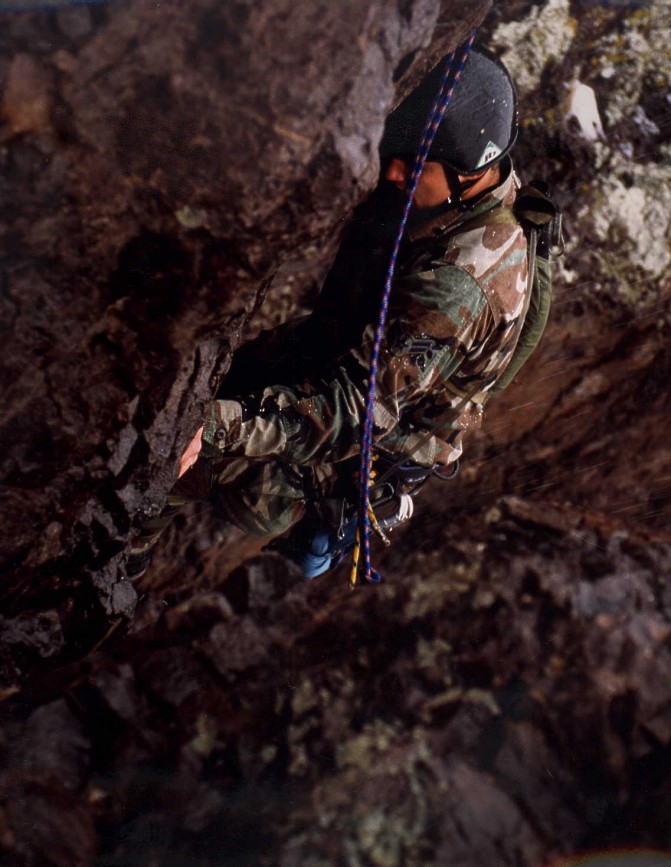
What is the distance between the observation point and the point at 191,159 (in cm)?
125

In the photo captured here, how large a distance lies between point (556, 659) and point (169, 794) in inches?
82.8

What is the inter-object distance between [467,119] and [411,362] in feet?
2.69

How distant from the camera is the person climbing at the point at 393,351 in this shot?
75.2 inches

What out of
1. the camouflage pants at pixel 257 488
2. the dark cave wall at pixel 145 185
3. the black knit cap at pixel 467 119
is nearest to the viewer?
the dark cave wall at pixel 145 185

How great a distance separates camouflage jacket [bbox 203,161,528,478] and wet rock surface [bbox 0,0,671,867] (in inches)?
12.3

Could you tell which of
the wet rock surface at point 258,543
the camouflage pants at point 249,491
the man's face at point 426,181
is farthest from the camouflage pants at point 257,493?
the man's face at point 426,181

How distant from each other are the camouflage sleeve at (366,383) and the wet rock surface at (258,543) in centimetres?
27

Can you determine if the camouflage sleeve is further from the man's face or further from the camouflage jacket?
the man's face

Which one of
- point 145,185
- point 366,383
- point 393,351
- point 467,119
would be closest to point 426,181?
point 467,119

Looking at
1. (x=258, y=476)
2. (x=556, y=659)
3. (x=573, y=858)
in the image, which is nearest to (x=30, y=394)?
(x=258, y=476)

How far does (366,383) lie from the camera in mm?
1919

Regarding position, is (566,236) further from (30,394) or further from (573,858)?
(573,858)

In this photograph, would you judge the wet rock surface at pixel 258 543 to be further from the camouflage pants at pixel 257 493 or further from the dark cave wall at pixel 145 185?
the camouflage pants at pixel 257 493

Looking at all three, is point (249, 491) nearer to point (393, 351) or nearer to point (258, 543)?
point (393, 351)
